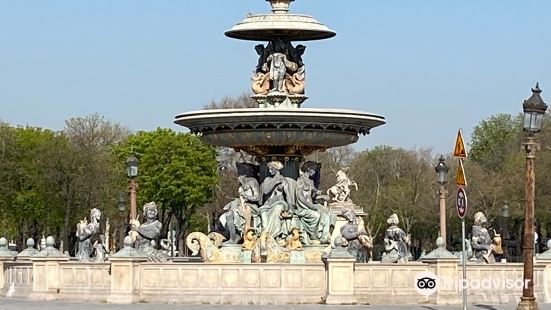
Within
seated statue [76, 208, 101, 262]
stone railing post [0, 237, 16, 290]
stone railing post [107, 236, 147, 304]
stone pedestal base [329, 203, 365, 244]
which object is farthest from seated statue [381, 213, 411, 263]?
stone railing post [0, 237, 16, 290]

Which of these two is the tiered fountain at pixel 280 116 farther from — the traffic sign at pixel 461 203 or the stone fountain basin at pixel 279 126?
the traffic sign at pixel 461 203

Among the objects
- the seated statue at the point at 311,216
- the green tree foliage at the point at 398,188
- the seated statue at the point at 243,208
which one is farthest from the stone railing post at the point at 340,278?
the green tree foliage at the point at 398,188

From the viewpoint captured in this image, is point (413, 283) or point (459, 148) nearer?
point (459, 148)

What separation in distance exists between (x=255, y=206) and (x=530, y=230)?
10.5 metres

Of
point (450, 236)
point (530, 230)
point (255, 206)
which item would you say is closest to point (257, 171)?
point (255, 206)

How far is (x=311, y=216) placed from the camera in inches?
1511

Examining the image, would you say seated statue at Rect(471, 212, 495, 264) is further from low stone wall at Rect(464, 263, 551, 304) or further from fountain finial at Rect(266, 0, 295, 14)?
fountain finial at Rect(266, 0, 295, 14)

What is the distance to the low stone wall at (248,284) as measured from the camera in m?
32.8

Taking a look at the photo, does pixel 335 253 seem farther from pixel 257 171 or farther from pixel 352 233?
pixel 257 171

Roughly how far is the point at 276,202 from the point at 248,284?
5875 mm

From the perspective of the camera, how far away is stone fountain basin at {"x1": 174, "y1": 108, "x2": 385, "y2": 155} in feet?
122

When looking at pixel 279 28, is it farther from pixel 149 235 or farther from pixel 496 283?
pixel 496 283

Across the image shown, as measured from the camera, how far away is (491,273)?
33.8m

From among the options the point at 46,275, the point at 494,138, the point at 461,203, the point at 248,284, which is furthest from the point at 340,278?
the point at 494,138
